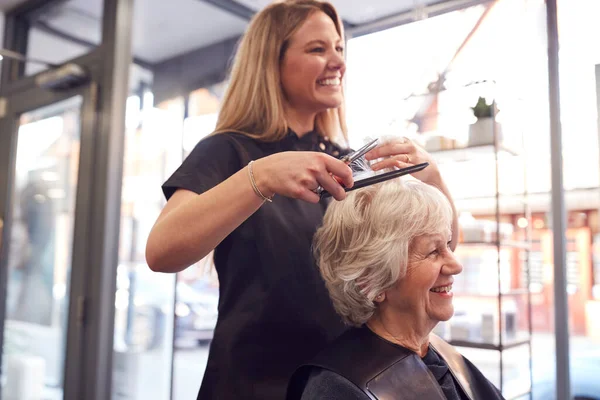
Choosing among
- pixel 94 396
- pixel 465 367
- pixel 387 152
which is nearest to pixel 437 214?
pixel 387 152

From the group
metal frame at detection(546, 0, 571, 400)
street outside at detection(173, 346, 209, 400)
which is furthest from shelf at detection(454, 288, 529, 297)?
street outside at detection(173, 346, 209, 400)

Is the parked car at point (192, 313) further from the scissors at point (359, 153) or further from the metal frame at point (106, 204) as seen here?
the scissors at point (359, 153)

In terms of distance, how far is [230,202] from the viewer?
100 centimetres

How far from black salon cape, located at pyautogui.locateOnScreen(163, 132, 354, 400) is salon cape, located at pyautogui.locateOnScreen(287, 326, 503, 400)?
0.23 ft

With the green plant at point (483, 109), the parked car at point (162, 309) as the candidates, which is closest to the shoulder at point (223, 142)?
the green plant at point (483, 109)

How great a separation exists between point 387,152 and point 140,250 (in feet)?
8.26

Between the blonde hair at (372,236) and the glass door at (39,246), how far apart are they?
2225 millimetres

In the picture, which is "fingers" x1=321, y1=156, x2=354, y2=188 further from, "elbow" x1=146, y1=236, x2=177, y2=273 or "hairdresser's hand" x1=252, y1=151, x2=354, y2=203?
"elbow" x1=146, y1=236, x2=177, y2=273

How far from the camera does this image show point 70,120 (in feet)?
11.0

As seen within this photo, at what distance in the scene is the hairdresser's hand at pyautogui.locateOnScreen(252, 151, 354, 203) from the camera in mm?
955

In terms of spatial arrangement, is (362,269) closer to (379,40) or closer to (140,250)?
(379,40)

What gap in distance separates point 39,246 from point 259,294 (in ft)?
8.84

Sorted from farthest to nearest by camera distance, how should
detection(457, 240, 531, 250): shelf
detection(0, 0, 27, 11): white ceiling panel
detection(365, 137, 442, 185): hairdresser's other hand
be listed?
detection(0, 0, 27, 11): white ceiling panel → detection(457, 240, 531, 250): shelf → detection(365, 137, 442, 185): hairdresser's other hand

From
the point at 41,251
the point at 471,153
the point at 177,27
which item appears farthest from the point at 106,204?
the point at 471,153
